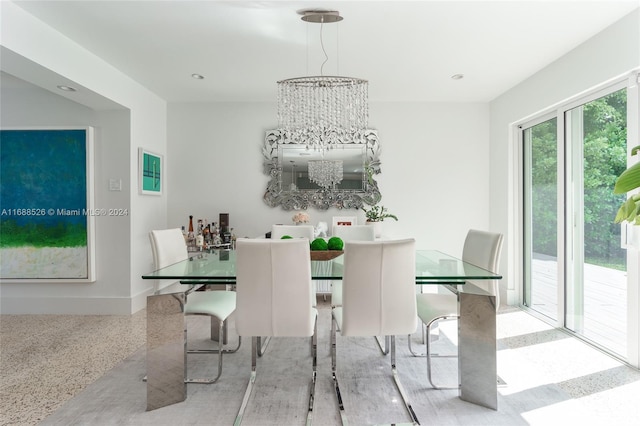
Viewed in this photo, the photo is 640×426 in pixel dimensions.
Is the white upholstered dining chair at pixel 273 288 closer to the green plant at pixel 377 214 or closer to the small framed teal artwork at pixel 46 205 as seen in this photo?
the green plant at pixel 377 214

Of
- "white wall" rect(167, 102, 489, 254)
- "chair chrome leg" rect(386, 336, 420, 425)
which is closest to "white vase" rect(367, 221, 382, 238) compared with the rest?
"white wall" rect(167, 102, 489, 254)

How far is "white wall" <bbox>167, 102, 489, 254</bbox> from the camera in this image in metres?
4.73

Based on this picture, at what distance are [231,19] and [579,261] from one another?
3.43 m

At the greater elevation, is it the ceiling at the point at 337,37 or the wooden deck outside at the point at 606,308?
the ceiling at the point at 337,37

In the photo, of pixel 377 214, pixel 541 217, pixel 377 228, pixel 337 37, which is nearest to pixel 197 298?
pixel 337 37

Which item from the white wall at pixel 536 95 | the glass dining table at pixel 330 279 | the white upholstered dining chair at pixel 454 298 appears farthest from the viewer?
the white wall at pixel 536 95

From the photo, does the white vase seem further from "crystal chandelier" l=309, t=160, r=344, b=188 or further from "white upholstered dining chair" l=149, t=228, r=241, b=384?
"white upholstered dining chair" l=149, t=228, r=241, b=384

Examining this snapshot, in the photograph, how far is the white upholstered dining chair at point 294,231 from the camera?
11.6 ft

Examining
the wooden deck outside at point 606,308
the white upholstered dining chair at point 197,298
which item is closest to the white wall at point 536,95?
the wooden deck outside at point 606,308

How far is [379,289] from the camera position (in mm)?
2020

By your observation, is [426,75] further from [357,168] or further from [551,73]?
[357,168]

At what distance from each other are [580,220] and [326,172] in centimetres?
267

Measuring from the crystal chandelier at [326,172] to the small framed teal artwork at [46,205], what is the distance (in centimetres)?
243

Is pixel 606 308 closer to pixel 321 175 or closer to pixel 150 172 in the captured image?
pixel 321 175
